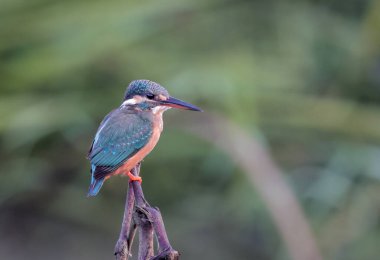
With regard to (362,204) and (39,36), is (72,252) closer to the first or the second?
(39,36)

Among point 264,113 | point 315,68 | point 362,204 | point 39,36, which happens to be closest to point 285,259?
point 362,204

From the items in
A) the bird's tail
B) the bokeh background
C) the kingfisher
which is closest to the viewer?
the bird's tail

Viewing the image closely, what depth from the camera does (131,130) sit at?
2.38 m

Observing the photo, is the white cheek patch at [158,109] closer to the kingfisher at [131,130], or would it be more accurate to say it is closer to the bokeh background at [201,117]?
the kingfisher at [131,130]

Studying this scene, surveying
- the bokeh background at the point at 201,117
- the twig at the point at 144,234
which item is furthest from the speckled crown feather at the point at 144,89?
the twig at the point at 144,234

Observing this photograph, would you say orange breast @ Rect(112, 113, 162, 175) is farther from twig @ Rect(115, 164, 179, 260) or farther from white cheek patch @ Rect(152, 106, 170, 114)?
twig @ Rect(115, 164, 179, 260)

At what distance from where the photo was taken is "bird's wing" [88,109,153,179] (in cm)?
214

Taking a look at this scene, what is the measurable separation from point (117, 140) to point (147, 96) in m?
0.19

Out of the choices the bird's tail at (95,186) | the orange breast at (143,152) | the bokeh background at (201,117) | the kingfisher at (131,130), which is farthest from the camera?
the bokeh background at (201,117)

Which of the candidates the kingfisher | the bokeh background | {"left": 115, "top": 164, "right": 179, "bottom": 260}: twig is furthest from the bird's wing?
the bokeh background

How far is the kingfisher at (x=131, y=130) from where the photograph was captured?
217cm

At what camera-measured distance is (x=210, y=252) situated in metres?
3.93

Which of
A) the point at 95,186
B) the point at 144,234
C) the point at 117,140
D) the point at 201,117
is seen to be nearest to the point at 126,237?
the point at 144,234

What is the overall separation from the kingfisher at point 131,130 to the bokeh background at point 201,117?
72 centimetres
